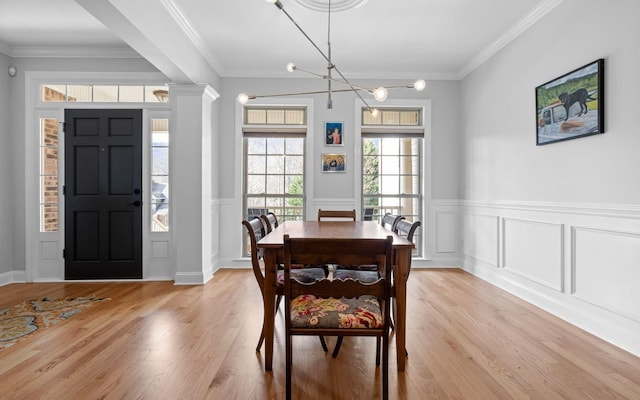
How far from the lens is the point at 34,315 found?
3.27 metres

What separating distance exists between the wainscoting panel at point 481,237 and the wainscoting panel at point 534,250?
19 centimetres

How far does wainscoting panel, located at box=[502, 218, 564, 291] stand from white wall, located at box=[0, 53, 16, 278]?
5900 millimetres

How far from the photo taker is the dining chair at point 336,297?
1808mm

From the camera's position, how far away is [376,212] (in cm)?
555

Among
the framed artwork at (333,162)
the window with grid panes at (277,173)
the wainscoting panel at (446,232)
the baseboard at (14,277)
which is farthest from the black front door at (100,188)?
the wainscoting panel at (446,232)

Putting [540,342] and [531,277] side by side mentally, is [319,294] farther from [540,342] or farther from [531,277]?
→ [531,277]

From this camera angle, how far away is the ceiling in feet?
11.3

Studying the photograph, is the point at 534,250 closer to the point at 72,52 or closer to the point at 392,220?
the point at 392,220

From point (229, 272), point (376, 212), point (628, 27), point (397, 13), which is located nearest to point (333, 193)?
point (376, 212)

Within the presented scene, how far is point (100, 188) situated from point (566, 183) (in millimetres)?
5055

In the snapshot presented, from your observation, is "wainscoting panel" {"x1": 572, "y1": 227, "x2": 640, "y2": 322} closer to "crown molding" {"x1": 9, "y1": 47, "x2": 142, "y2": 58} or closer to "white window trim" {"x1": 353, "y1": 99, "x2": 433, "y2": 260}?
"white window trim" {"x1": 353, "y1": 99, "x2": 433, "y2": 260}

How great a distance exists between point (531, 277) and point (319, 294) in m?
2.84

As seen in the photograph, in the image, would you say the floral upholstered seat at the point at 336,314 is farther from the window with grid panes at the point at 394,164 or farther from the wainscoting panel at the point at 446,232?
the wainscoting panel at the point at 446,232

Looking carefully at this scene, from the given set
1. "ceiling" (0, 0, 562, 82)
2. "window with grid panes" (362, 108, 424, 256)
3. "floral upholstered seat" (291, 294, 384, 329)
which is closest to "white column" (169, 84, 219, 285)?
"ceiling" (0, 0, 562, 82)
